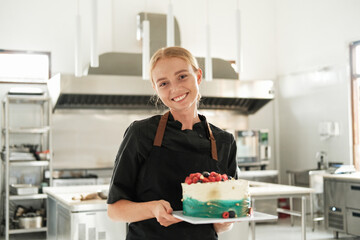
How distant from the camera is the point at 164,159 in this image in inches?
51.7

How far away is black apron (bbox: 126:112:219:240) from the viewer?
1297mm

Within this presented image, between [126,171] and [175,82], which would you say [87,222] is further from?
[175,82]

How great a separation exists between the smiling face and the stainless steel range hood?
15.2 ft

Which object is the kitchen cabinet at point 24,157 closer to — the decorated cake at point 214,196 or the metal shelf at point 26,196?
the metal shelf at point 26,196

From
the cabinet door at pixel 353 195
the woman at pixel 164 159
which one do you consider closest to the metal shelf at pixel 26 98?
the cabinet door at pixel 353 195

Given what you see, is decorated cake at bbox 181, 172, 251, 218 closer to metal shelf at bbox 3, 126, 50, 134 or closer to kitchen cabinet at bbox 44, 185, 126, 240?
kitchen cabinet at bbox 44, 185, 126, 240

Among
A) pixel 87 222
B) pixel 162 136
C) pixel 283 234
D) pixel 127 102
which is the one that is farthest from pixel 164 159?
pixel 127 102

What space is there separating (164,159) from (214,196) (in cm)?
17

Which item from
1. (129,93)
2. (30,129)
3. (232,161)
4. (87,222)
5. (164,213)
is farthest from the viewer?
(129,93)

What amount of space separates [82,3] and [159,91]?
21.3ft

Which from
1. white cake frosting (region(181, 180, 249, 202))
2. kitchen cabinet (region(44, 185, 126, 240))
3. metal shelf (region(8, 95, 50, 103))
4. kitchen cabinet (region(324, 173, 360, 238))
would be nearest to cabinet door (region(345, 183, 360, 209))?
kitchen cabinet (region(324, 173, 360, 238))

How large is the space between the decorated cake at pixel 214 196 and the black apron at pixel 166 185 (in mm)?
51

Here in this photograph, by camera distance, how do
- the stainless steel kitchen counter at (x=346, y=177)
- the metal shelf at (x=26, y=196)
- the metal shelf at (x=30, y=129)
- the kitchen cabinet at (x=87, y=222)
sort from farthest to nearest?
the metal shelf at (x=30, y=129), the metal shelf at (x=26, y=196), the stainless steel kitchen counter at (x=346, y=177), the kitchen cabinet at (x=87, y=222)

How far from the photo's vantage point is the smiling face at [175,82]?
1312 mm
